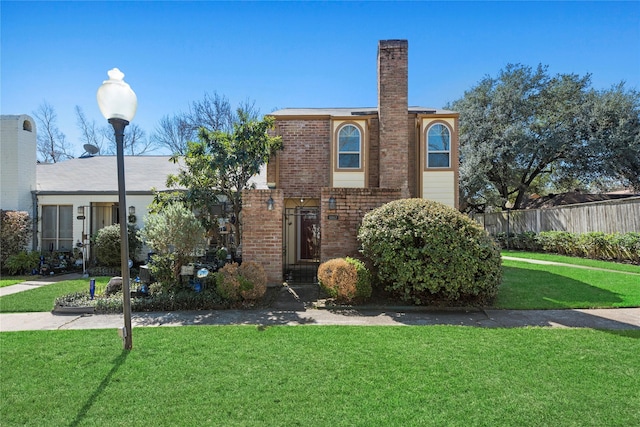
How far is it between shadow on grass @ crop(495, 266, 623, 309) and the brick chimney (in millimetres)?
4257

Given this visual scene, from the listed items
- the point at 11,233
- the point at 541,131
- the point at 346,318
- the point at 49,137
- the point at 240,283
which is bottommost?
the point at 346,318

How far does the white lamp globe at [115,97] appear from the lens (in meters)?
4.09

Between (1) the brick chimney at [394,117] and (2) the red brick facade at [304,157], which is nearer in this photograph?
(1) the brick chimney at [394,117]

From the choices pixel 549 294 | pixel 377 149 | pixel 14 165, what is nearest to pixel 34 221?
pixel 14 165

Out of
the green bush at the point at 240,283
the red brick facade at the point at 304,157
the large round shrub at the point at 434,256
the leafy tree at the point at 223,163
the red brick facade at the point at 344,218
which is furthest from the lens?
the red brick facade at the point at 304,157

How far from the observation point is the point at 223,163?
26.8 ft

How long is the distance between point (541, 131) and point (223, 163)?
1982 cm

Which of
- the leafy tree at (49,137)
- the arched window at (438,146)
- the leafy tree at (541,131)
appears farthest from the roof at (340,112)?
the leafy tree at (49,137)

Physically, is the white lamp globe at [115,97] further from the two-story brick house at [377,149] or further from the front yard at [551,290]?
the two-story brick house at [377,149]

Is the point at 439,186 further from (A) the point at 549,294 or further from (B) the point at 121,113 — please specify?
(B) the point at 121,113

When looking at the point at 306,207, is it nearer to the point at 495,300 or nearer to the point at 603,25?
the point at 495,300

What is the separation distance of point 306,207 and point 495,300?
7.18 metres

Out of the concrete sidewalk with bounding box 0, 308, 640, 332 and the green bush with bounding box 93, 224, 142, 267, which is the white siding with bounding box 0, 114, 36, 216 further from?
the concrete sidewalk with bounding box 0, 308, 640, 332

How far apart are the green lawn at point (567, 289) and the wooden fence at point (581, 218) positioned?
328cm
